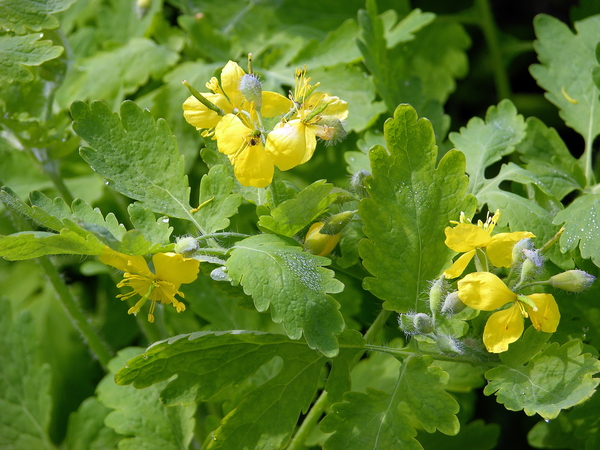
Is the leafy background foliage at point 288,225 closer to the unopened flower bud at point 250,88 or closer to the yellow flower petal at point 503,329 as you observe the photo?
the yellow flower petal at point 503,329

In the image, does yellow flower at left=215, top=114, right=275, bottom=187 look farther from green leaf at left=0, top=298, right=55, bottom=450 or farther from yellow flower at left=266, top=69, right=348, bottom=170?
green leaf at left=0, top=298, right=55, bottom=450

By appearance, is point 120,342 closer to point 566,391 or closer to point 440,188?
point 440,188

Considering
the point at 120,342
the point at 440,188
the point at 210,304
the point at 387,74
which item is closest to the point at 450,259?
the point at 440,188

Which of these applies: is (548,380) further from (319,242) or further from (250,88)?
(250,88)

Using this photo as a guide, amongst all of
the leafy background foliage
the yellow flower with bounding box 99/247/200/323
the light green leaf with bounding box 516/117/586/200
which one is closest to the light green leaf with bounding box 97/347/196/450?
the leafy background foliage

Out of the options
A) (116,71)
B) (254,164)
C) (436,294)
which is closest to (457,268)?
(436,294)

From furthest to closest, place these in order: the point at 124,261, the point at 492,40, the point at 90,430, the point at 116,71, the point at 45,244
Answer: the point at 492,40, the point at 116,71, the point at 90,430, the point at 124,261, the point at 45,244
